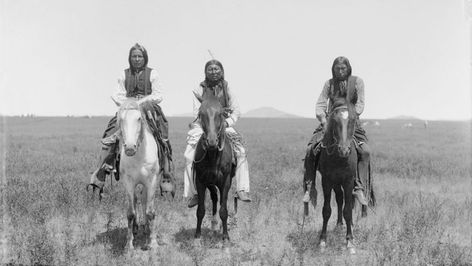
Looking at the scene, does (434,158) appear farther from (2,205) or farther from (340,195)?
(2,205)

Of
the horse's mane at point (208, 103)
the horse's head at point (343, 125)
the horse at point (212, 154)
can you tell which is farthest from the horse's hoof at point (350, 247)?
the horse's mane at point (208, 103)

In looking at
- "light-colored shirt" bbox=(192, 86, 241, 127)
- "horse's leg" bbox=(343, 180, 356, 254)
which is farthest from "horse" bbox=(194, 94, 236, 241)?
"horse's leg" bbox=(343, 180, 356, 254)

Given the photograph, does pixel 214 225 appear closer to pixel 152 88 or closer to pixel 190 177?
pixel 190 177

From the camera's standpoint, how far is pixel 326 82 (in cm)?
721

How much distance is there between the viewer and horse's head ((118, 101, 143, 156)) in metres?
5.43

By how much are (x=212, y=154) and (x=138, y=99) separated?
1.79 meters

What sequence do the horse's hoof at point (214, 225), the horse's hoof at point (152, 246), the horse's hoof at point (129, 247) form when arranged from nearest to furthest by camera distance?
the horse's hoof at point (129, 247), the horse's hoof at point (152, 246), the horse's hoof at point (214, 225)

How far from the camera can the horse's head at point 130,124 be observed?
5425 mm

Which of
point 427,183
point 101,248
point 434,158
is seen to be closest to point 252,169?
point 427,183

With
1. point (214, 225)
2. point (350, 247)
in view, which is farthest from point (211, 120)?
point (350, 247)

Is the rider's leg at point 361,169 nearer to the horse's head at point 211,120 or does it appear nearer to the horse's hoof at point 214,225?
the horse's head at point 211,120

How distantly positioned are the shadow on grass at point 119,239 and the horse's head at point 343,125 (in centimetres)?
390

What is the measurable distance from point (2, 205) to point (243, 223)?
530cm

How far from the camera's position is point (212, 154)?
6453mm
